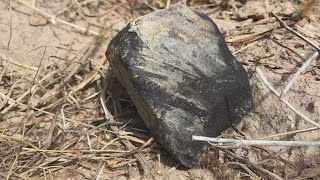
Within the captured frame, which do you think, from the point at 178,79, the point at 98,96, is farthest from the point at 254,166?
the point at 98,96

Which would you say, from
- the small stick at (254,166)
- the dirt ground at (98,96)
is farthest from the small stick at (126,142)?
the small stick at (254,166)

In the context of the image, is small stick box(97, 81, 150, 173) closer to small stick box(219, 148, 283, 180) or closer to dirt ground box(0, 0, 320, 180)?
dirt ground box(0, 0, 320, 180)

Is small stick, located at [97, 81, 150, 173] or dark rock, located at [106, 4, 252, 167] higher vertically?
dark rock, located at [106, 4, 252, 167]

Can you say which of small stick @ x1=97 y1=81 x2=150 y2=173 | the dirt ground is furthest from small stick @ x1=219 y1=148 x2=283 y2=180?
small stick @ x1=97 y1=81 x2=150 y2=173

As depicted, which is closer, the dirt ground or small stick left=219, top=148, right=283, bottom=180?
small stick left=219, top=148, right=283, bottom=180

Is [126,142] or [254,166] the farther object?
[126,142]

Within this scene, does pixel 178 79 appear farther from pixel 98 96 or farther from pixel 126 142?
pixel 98 96

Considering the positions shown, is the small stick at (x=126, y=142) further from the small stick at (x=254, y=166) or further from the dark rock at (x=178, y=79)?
the small stick at (x=254, y=166)
